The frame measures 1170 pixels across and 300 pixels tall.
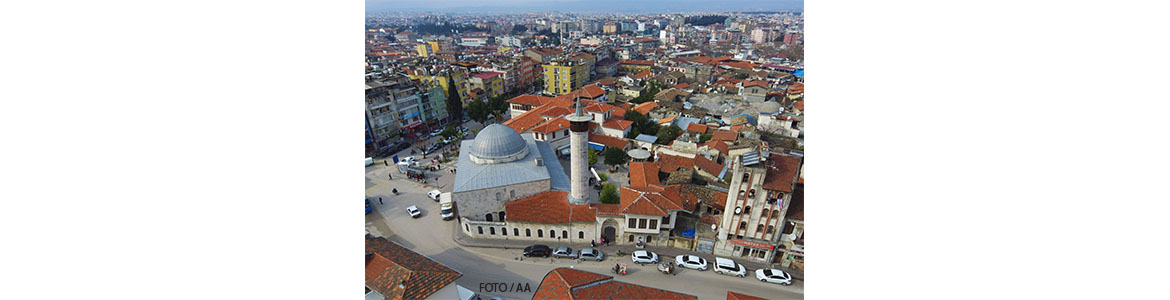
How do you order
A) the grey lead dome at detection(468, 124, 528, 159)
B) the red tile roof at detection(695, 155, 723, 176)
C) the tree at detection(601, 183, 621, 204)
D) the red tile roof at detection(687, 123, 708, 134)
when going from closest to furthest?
the tree at detection(601, 183, 621, 204) < the grey lead dome at detection(468, 124, 528, 159) < the red tile roof at detection(695, 155, 723, 176) < the red tile roof at detection(687, 123, 708, 134)

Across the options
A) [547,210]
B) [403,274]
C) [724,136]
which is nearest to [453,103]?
[547,210]

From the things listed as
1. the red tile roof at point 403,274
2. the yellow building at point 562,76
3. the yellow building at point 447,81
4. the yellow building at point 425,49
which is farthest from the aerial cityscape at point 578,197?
the yellow building at point 425,49

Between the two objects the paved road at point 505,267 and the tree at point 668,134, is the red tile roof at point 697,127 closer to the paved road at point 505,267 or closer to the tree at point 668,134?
the tree at point 668,134

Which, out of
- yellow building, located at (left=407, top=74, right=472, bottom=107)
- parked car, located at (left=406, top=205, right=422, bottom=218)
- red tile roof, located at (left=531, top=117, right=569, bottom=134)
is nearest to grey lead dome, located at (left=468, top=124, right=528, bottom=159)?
parked car, located at (left=406, top=205, right=422, bottom=218)

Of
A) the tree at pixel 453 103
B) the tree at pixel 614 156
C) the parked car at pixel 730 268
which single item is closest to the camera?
the parked car at pixel 730 268

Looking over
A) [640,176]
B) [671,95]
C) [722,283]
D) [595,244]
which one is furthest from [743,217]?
[671,95]

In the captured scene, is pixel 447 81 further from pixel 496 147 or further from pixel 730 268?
pixel 730 268

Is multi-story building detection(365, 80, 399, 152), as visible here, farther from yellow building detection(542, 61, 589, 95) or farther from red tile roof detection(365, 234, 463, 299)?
yellow building detection(542, 61, 589, 95)
